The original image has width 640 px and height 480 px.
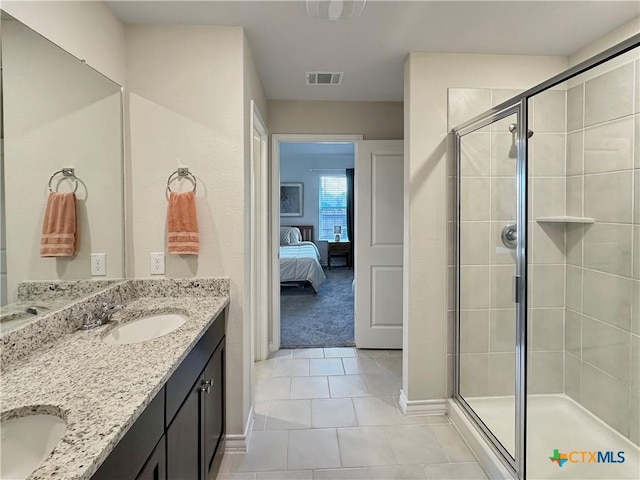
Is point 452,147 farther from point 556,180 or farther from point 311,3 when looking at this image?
point 311,3

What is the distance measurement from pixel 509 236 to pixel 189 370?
1.88m

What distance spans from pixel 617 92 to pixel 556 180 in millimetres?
567

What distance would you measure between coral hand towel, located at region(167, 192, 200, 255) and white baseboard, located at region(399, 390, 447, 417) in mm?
1734

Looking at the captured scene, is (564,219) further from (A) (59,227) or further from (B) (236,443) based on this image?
(A) (59,227)

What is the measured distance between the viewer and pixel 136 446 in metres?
0.96

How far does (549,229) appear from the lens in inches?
95.7

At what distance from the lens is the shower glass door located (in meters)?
2.08

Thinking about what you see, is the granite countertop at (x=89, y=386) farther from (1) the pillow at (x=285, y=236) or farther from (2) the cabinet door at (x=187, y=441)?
(1) the pillow at (x=285, y=236)

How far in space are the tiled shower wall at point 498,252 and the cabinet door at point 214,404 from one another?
153 cm

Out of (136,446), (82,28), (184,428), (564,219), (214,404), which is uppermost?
(82,28)

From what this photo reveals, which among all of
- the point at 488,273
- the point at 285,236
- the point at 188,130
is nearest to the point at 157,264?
the point at 188,130

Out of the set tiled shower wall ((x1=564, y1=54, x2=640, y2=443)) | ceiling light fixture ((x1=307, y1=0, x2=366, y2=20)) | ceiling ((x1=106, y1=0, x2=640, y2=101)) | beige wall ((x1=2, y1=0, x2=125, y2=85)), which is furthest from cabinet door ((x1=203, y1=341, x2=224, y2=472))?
tiled shower wall ((x1=564, y1=54, x2=640, y2=443))

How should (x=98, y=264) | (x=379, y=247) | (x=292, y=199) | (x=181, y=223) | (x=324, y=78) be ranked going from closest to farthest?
(x=98, y=264) < (x=181, y=223) < (x=324, y=78) < (x=379, y=247) < (x=292, y=199)

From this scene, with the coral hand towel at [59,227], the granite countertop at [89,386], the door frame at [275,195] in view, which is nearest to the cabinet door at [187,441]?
the granite countertop at [89,386]
